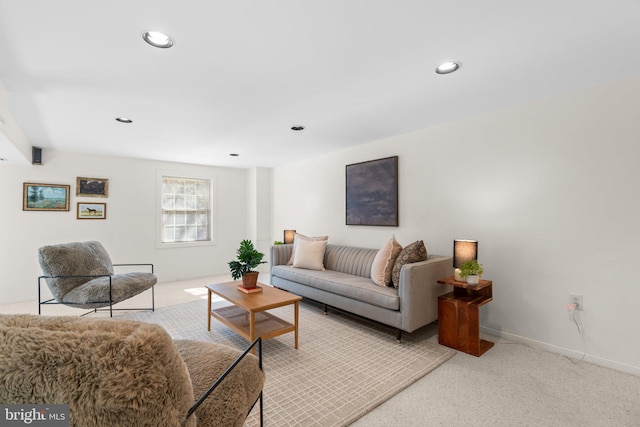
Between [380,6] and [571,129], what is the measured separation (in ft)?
7.09

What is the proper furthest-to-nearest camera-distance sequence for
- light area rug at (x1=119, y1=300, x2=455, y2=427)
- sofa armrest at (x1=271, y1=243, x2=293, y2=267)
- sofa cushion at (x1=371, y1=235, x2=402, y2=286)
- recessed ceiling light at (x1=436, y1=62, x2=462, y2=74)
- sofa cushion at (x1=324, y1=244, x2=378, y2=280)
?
sofa armrest at (x1=271, y1=243, x2=293, y2=267) → sofa cushion at (x1=324, y1=244, x2=378, y2=280) → sofa cushion at (x1=371, y1=235, x2=402, y2=286) → recessed ceiling light at (x1=436, y1=62, x2=462, y2=74) → light area rug at (x1=119, y1=300, x2=455, y2=427)

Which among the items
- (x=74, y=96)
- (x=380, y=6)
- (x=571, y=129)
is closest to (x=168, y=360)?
(x=380, y=6)

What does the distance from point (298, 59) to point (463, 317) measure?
255cm

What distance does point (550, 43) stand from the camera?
188 cm

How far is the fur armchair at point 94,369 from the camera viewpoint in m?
0.74

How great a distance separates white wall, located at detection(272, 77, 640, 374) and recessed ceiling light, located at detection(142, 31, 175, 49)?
2.86 metres

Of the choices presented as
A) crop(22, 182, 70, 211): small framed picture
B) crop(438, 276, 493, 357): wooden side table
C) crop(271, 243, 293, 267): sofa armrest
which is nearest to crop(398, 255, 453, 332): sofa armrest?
crop(438, 276, 493, 357): wooden side table

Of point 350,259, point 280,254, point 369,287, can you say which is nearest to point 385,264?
point 369,287

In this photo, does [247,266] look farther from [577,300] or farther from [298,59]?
[577,300]

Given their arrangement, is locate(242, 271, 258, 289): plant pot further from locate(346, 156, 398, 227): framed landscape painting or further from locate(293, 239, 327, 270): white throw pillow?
locate(346, 156, 398, 227): framed landscape painting

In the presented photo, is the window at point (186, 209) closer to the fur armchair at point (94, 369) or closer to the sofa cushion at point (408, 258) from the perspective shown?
the sofa cushion at point (408, 258)

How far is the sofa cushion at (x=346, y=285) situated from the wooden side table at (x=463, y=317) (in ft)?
1.54

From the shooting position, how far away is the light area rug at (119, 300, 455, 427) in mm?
1894

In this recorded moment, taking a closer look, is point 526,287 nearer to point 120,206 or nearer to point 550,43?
point 550,43
